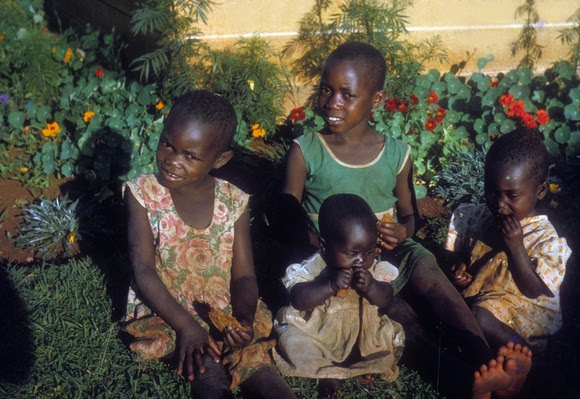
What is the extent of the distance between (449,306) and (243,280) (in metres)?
1.03

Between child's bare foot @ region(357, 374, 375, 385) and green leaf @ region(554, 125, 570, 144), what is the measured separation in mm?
2959

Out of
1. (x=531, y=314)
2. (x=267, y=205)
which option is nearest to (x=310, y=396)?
(x=531, y=314)

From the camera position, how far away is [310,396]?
9.65 feet

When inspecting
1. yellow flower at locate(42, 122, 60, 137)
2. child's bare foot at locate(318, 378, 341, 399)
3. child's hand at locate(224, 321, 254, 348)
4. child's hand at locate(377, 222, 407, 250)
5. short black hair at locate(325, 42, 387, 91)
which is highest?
short black hair at locate(325, 42, 387, 91)

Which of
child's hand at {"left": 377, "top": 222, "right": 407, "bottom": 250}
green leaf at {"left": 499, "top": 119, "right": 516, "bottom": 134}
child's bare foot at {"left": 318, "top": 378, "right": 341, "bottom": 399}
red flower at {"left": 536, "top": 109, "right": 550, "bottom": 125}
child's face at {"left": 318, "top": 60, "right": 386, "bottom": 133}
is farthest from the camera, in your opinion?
green leaf at {"left": 499, "top": 119, "right": 516, "bottom": 134}

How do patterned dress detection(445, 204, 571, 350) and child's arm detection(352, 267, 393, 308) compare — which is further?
patterned dress detection(445, 204, 571, 350)

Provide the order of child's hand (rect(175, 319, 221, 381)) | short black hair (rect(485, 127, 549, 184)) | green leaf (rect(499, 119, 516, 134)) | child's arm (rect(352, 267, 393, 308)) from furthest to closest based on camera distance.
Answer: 1. green leaf (rect(499, 119, 516, 134))
2. short black hair (rect(485, 127, 549, 184))
3. child's arm (rect(352, 267, 393, 308))
4. child's hand (rect(175, 319, 221, 381))

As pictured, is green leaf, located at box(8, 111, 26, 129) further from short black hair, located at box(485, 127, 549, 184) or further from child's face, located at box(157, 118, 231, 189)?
short black hair, located at box(485, 127, 549, 184)

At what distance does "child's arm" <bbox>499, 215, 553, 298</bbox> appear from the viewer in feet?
9.73

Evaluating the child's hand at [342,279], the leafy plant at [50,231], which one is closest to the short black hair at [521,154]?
the child's hand at [342,279]

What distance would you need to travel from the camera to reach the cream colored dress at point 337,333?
9.46 feet

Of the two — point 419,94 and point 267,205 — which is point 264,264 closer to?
point 267,205

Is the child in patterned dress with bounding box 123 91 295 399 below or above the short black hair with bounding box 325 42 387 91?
below

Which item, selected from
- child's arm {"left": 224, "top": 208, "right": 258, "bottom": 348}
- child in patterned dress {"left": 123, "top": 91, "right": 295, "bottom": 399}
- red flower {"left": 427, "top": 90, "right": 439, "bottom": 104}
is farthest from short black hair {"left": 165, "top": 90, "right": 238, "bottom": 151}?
red flower {"left": 427, "top": 90, "right": 439, "bottom": 104}
